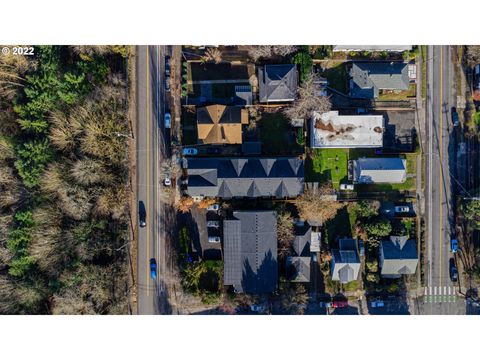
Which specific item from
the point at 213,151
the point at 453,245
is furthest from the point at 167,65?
the point at 453,245

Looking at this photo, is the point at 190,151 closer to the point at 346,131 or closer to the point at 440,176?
the point at 346,131

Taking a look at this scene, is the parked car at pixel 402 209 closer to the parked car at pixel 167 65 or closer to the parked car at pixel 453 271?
the parked car at pixel 453 271

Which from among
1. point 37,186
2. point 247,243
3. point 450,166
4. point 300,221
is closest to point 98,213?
point 37,186

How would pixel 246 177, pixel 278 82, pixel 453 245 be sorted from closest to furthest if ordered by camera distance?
1. pixel 246 177
2. pixel 278 82
3. pixel 453 245

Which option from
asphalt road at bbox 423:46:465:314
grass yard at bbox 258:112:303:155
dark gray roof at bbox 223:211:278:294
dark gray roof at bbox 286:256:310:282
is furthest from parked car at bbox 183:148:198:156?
asphalt road at bbox 423:46:465:314

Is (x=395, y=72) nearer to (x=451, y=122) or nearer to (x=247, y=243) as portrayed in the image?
(x=451, y=122)

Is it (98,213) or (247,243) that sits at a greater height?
(98,213)

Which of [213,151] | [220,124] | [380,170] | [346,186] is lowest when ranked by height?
[346,186]
